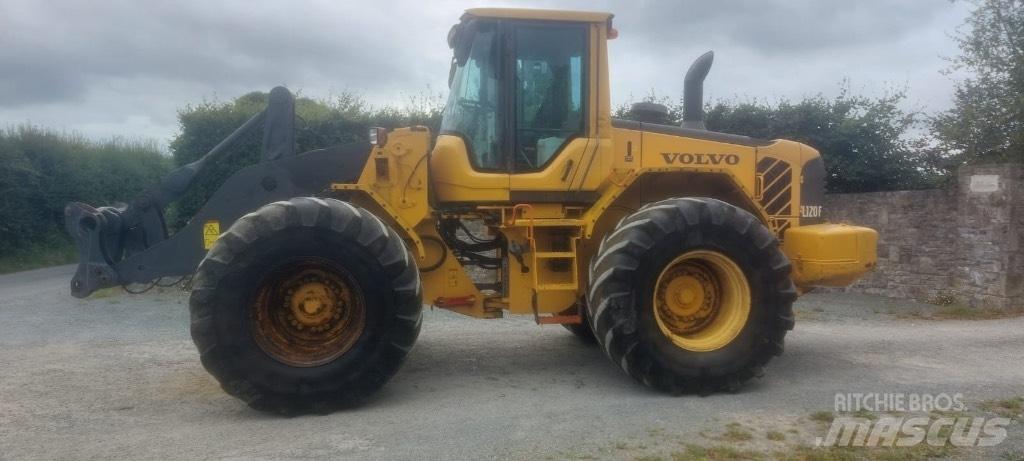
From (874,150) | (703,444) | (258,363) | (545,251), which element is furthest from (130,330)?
(874,150)

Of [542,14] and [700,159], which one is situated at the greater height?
[542,14]

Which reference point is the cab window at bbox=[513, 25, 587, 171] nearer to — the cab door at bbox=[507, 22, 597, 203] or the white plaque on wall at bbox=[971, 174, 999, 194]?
the cab door at bbox=[507, 22, 597, 203]

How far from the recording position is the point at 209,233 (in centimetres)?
602

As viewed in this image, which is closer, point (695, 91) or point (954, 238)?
point (695, 91)

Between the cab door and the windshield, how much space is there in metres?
0.16

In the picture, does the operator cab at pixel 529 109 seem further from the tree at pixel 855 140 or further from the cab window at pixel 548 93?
the tree at pixel 855 140

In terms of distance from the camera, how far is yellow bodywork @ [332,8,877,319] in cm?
615

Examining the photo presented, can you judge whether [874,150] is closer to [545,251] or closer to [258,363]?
[545,251]

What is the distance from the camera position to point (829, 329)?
29.5 ft

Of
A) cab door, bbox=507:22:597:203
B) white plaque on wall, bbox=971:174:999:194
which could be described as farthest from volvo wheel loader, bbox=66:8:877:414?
white plaque on wall, bbox=971:174:999:194

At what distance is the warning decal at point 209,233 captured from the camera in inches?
237

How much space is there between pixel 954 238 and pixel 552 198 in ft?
24.9

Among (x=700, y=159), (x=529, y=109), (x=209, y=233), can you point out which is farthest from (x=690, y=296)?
(x=209, y=233)

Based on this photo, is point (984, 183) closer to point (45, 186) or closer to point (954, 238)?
point (954, 238)
